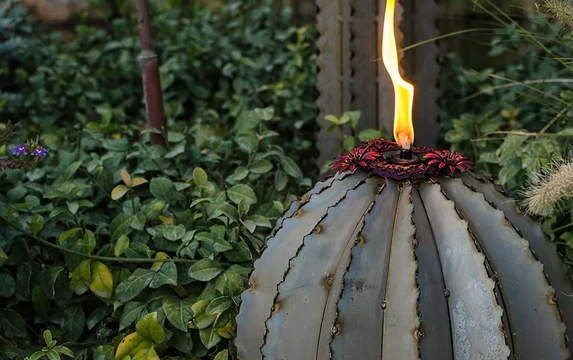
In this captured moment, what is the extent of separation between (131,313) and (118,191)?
0.33m

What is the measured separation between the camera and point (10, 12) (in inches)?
105

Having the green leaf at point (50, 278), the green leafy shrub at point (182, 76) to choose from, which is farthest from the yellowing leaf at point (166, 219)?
the green leafy shrub at point (182, 76)

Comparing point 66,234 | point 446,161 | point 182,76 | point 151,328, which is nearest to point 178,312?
point 151,328

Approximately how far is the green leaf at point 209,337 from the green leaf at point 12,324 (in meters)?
0.39

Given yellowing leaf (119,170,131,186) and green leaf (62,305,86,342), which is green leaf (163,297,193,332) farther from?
yellowing leaf (119,170,131,186)

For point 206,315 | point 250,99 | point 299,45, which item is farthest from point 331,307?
point 299,45

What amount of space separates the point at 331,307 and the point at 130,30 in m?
2.11

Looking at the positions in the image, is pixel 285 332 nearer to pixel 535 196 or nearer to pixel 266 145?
pixel 535 196

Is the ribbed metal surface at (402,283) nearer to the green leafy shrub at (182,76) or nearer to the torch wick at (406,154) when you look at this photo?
the torch wick at (406,154)

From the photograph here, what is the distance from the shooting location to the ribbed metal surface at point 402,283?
1.11m

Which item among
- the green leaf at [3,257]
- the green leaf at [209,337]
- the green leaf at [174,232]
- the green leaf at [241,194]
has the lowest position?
the green leaf at [209,337]

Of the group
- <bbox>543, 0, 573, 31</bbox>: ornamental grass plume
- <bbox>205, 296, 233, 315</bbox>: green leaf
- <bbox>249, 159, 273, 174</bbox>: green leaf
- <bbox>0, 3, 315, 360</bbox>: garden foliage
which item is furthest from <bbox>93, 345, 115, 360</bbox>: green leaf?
<bbox>543, 0, 573, 31</bbox>: ornamental grass plume

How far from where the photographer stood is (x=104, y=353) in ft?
4.89

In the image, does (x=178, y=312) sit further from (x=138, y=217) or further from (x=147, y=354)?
(x=138, y=217)
